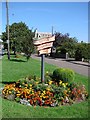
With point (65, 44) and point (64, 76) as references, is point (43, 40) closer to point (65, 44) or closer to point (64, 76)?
point (64, 76)

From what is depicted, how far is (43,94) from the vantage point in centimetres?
844

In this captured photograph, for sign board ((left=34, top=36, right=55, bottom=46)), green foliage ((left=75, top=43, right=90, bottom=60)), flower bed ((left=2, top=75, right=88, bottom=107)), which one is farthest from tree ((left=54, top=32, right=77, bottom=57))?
flower bed ((left=2, top=75, right=88, bottom=107))

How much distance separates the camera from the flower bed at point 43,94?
8.25 metres

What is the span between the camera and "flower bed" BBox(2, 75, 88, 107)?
8.25m

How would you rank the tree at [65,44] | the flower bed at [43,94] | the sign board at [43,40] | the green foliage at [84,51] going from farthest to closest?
the tree at [65,44] < the green foliage at [84,51] < the sign board at [43,40] < the flower bed at [43,94]

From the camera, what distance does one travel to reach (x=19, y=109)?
758 centimetres

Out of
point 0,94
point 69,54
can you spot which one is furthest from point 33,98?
point 69,54

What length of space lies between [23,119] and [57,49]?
53540mm

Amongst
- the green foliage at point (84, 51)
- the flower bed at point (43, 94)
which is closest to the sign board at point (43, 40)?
the flower bed at point (43, 94)

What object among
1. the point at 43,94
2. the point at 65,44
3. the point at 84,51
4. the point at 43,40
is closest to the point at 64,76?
the point at 43,40

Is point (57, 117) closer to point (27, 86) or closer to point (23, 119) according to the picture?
point (23, 119)

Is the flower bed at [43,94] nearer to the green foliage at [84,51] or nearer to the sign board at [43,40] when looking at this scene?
the sign board at [43,40]

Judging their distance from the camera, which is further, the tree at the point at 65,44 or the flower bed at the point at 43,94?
the tree at the point at 65,44

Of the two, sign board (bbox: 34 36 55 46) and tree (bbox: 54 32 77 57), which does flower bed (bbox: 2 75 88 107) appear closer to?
sign board (bbox: 34 36 55 46)
